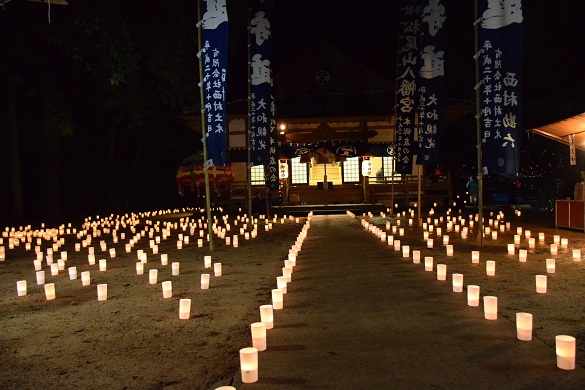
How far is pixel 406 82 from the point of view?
15055 mm

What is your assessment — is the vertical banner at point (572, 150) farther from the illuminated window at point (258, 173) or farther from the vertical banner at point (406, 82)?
the illuminated window at point (258, 173)

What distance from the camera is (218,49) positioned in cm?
933

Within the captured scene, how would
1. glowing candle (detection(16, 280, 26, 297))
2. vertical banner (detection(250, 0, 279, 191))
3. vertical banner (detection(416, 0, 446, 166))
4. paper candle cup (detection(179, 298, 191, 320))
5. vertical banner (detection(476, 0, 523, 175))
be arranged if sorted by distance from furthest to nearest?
vertical banner (detection(250, 0, 279, 191)) < vertical banner (detection(416, 0, 446, 166)) < vertical banner (detection(476, 0, 523, 175)) < glowing candle (detection(16, 280, 26, 297)) < paper candle cup (detection(179, 298, 191, 320))

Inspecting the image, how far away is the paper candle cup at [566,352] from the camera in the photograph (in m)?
3.17

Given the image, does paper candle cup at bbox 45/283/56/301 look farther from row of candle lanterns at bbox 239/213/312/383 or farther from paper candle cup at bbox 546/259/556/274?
paper candle cup at bbox 546/259/556/274

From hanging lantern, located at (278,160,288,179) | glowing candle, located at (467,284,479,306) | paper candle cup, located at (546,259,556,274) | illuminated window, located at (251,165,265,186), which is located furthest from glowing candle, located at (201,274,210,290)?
illuminated window, located at (251,165,265,186)

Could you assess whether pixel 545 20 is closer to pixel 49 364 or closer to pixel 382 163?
pixel 382 163

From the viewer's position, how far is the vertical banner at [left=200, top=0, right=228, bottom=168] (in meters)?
9.19

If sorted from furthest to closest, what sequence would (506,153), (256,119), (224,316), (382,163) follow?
(382,163) → (256,119) → (506,153) → (224,316)

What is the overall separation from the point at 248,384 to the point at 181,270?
4963 mm

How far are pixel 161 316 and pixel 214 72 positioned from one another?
5.86 meters

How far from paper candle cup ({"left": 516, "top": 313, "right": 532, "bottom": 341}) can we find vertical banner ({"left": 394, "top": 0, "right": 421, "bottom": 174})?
11266 millimetres

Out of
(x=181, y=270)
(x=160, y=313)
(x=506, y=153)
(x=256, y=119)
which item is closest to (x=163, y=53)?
(x=256, y=119)

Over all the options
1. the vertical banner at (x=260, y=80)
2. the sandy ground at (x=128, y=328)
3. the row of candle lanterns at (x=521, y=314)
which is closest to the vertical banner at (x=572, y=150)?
the row of candle lanterns at (x=521, y=314)
